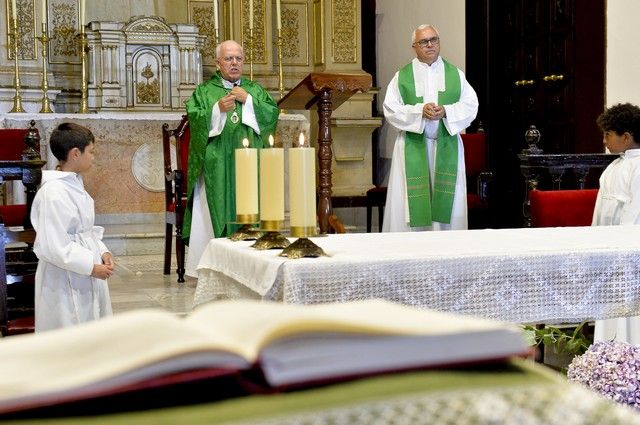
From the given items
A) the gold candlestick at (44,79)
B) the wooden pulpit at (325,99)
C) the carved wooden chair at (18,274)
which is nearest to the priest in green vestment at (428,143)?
the wooden pulpit at (325,99)

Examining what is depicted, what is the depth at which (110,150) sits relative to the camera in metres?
9.26

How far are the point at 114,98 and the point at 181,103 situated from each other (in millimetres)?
682

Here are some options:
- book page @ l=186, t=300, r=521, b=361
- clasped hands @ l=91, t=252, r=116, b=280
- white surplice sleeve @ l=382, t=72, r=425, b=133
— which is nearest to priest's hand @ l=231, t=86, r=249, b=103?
white surplice sleeve @ l=382, t=72, r=425, b=133

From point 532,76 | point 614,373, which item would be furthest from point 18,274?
point 532,76

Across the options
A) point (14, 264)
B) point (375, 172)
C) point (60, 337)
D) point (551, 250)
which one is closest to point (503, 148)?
point (375, 172)

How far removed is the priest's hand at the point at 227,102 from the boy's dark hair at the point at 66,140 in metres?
2.42

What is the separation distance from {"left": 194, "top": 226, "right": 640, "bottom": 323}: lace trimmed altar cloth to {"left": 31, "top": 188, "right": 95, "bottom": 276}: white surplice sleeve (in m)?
0.98

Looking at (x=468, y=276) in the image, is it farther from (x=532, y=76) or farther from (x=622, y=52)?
(x=532, y=76)

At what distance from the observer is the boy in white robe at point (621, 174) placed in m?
4.46

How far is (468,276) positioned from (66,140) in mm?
1931

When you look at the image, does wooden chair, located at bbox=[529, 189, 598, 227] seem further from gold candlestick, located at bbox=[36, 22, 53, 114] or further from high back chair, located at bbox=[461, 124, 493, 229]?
gold candlestick, located at bbox=[36, 22, 53, 114]

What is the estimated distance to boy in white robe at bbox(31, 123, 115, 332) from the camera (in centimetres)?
358

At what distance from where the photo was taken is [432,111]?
6.28 m

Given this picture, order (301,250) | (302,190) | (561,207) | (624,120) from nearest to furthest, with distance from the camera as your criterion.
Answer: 1. (302,190)
2. (301,250)
3. (624,120)
4. (561,207)
